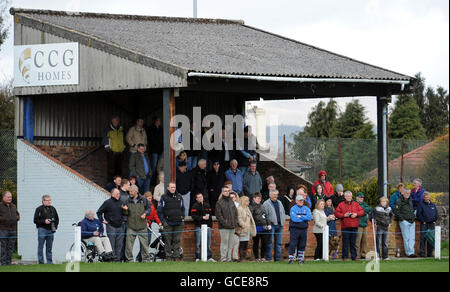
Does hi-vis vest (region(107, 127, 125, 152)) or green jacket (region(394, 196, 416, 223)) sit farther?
hi-vis vest (region(107, 127, 125, 152))

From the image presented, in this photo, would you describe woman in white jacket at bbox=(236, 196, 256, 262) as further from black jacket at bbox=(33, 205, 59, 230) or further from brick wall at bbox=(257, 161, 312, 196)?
brick wall at bbox=(257, 161, 312, 196)

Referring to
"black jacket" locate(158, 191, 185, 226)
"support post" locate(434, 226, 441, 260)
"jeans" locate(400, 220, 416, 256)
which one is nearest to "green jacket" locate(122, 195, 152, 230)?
"black jacket" locate(158, 191, 185, 226)

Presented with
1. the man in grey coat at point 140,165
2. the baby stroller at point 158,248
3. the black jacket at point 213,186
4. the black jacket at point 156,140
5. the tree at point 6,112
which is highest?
the tree at point 6,112

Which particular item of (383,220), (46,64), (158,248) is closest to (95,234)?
(158,248)

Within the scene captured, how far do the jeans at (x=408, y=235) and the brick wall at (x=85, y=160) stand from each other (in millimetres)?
8824

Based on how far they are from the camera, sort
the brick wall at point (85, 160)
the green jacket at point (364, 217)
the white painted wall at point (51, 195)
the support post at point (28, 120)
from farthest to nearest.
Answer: the brick wall at point (85, 160)
the support post at point (28, 120)
the white painted wall at point (51, 195)
the green jacket at point (364, 217)

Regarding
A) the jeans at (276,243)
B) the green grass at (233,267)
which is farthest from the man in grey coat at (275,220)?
the green grass at (233,267)

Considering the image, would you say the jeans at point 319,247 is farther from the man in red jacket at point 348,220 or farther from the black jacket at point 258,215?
the black jacket at point 258,215

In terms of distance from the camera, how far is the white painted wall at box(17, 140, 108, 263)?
2684cm

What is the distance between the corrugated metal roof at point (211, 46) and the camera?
26.7 m

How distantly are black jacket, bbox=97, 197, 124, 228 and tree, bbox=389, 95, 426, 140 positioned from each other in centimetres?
2917

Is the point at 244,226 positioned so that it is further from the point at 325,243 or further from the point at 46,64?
the point at 46,64

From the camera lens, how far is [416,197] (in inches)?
1113

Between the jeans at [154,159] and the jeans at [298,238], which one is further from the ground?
the jeans at [154,159]
